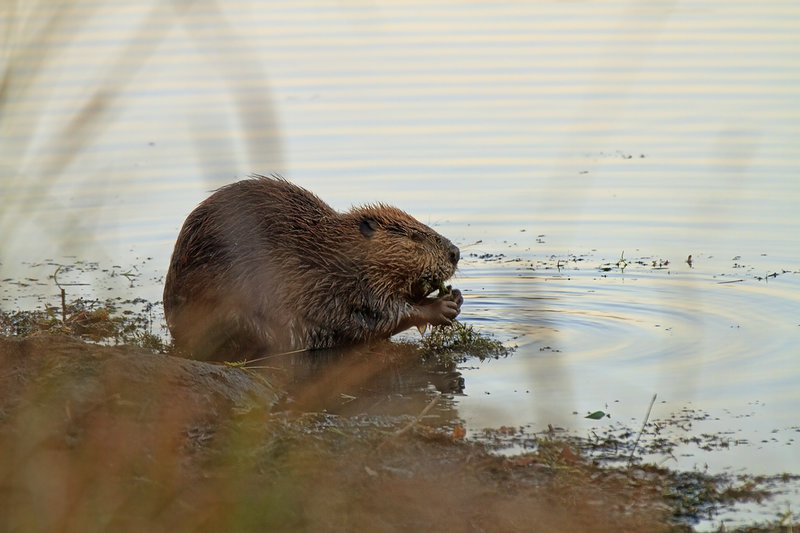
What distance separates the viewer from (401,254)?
5418mm

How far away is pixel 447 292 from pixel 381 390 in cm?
102

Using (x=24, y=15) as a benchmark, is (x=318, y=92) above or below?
above

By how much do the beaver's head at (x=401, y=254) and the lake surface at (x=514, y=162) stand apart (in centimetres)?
43

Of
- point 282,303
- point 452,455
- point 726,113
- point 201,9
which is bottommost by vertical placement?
point 452,455

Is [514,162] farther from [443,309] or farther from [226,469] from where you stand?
[226,469]

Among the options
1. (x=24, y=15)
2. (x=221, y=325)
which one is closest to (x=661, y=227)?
(x=221, y=325)

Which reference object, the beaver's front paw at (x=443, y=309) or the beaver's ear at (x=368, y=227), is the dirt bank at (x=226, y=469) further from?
the beaver's ear at (x=368, y=227)

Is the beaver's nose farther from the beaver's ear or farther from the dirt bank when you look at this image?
the dirt bank

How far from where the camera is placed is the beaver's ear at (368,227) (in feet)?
17.9

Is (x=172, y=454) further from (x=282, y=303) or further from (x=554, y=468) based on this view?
(x=282, y=303)

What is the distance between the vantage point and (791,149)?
805cm

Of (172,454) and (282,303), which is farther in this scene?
(282,303)

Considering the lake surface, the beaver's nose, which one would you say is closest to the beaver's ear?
the beaver's nose

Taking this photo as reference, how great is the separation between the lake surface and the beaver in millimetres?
356
